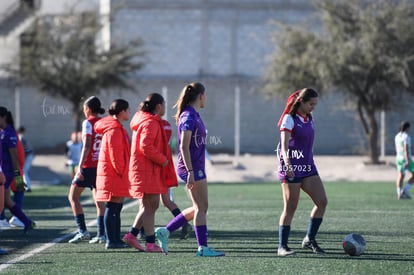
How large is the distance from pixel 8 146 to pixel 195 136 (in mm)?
4672

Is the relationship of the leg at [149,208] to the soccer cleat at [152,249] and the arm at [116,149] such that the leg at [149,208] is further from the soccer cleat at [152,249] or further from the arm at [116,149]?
the arm at [116,149]

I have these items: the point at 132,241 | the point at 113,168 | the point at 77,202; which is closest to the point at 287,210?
the point at 132,241

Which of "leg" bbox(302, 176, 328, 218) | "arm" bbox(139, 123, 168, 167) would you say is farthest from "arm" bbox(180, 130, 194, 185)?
"leg" bbox(302, 176, 328, 218)

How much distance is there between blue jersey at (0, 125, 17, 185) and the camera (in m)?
14.1

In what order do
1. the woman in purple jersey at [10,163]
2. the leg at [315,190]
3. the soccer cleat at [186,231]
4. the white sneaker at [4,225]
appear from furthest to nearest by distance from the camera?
1. the white sneaker at [4,225]
2. the woman in purple jersey at [10,163]
3. the soccer cleat at [186,231]
4. the leg at [315,190]

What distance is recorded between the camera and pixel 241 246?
1187 cm

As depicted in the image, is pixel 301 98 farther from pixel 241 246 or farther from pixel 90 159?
pixel 90 159

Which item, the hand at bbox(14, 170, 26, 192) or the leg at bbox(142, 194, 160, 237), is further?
the hand at bbox(14, 170, 26, 192)

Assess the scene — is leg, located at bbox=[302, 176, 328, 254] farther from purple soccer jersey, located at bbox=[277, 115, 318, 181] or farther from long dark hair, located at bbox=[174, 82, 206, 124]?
long dark hair, located at bbox=[174, 82, 206, 124]

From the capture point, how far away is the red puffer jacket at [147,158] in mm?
10852

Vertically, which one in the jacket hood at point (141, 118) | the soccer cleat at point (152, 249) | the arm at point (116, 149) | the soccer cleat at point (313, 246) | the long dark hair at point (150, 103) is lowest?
the soccer cleat at point (152, 249)

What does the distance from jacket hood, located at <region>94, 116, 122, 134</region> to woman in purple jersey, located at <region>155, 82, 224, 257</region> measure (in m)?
1.30

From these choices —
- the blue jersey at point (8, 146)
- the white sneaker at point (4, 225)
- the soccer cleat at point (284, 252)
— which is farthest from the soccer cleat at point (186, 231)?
the white sneaker at point (4, 225)

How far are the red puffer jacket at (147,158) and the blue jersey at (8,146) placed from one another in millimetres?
3707
